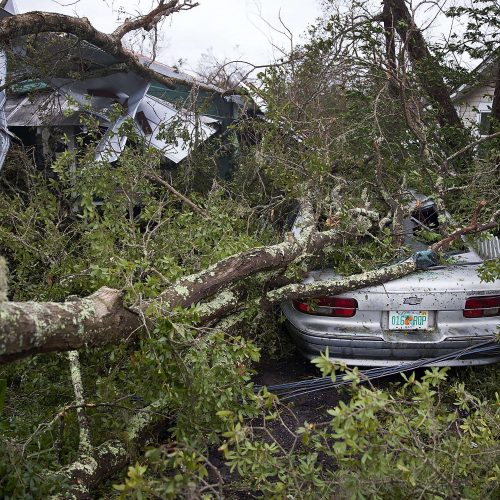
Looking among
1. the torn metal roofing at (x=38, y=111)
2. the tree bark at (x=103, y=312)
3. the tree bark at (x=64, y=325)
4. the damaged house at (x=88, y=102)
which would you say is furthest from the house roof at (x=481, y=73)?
the tree bark at (x=64, y=325)

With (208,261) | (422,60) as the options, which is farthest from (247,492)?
(422,60)

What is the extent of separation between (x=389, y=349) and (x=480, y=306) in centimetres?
82

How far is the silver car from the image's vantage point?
4.84 meters

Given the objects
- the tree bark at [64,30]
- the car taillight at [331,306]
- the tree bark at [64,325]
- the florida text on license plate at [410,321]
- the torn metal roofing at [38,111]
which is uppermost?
the tree bark at [64,30]

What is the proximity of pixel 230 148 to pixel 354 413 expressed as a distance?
7554mm

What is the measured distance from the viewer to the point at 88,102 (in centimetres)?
858

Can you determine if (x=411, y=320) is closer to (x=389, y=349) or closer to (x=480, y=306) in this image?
(x=389, y=349)

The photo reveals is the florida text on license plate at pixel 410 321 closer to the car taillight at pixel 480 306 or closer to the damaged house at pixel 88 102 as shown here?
the car taillight at pixel 480 306

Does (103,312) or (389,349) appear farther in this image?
(389,349)

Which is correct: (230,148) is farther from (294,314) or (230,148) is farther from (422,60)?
(294,314)

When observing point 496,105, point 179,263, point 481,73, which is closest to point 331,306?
point 179,263

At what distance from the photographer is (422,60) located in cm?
766

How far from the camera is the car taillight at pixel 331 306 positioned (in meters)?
5.01

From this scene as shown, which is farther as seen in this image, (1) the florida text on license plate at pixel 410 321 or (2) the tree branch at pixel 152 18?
(2) the tree branch at pixel 152 18
